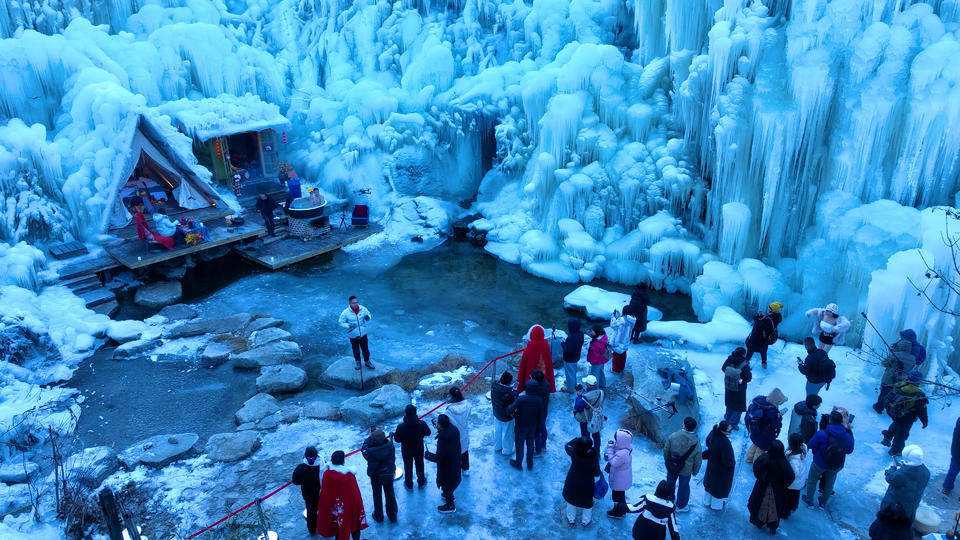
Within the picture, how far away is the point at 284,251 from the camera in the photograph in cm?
1839

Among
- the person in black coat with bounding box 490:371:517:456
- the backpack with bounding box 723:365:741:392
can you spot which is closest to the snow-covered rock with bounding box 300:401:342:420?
the person in black coat with bounding box 490:371:517:456

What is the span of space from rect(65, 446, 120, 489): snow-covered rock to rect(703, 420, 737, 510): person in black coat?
760cm

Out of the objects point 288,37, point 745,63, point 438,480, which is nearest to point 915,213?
point 745,63

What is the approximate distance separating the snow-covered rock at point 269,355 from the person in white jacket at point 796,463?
9.24 metres

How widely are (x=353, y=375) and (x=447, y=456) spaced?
5008 mm

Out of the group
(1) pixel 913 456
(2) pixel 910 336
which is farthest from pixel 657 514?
(2) pixel 910 336

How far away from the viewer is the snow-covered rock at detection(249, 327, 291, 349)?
13.0 metres

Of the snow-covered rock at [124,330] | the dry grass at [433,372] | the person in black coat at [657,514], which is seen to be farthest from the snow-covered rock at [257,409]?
the person in black coat at [657,514]

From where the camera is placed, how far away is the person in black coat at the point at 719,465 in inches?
260

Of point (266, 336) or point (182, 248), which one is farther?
point (182, 248)

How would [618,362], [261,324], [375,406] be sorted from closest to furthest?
[375,406] → [618,362] → [261,324]

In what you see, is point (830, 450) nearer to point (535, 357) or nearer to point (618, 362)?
point (535, 357)

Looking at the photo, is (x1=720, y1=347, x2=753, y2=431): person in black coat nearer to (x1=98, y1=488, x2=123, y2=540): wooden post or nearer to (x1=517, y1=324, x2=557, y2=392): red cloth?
(x1=517, y1=324, x2=557, y2=392): red cloth

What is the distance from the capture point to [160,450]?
29.5 ft
